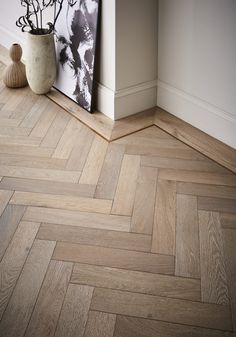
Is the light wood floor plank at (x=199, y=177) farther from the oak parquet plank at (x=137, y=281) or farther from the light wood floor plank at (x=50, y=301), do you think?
the light wood floor plank at (x=50, y=301)

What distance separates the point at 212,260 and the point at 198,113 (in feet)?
3.31

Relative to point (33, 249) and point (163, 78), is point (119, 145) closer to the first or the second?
point (163, 78)

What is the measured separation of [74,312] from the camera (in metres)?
1.26

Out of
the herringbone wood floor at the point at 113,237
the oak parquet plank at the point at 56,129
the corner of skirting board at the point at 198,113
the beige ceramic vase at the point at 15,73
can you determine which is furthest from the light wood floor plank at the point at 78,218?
the beige ceramic vase at the point at 15,73

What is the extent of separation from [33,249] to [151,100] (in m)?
1.33

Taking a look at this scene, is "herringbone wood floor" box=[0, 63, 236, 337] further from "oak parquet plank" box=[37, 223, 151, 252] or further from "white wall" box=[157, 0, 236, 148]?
"white wall" box=[157, 0, 236, 148]

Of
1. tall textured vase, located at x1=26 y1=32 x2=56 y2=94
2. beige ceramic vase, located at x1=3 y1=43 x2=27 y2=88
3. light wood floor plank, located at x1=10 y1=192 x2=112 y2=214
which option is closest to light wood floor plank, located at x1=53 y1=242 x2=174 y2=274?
light wood floor plank, located at x1=10 y1=192 x2=112 y2=214

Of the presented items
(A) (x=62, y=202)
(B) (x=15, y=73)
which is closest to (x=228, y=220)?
(A) (x=62, y=202)

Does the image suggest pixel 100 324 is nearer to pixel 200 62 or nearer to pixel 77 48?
pixel 200 62

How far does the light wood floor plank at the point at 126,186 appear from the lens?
169 centimetres

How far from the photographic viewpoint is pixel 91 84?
91.4 inches

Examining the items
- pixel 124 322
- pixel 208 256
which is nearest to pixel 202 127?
pixel 208 256

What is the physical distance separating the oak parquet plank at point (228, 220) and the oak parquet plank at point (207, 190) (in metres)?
0.13

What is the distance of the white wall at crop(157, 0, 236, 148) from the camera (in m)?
1.88
